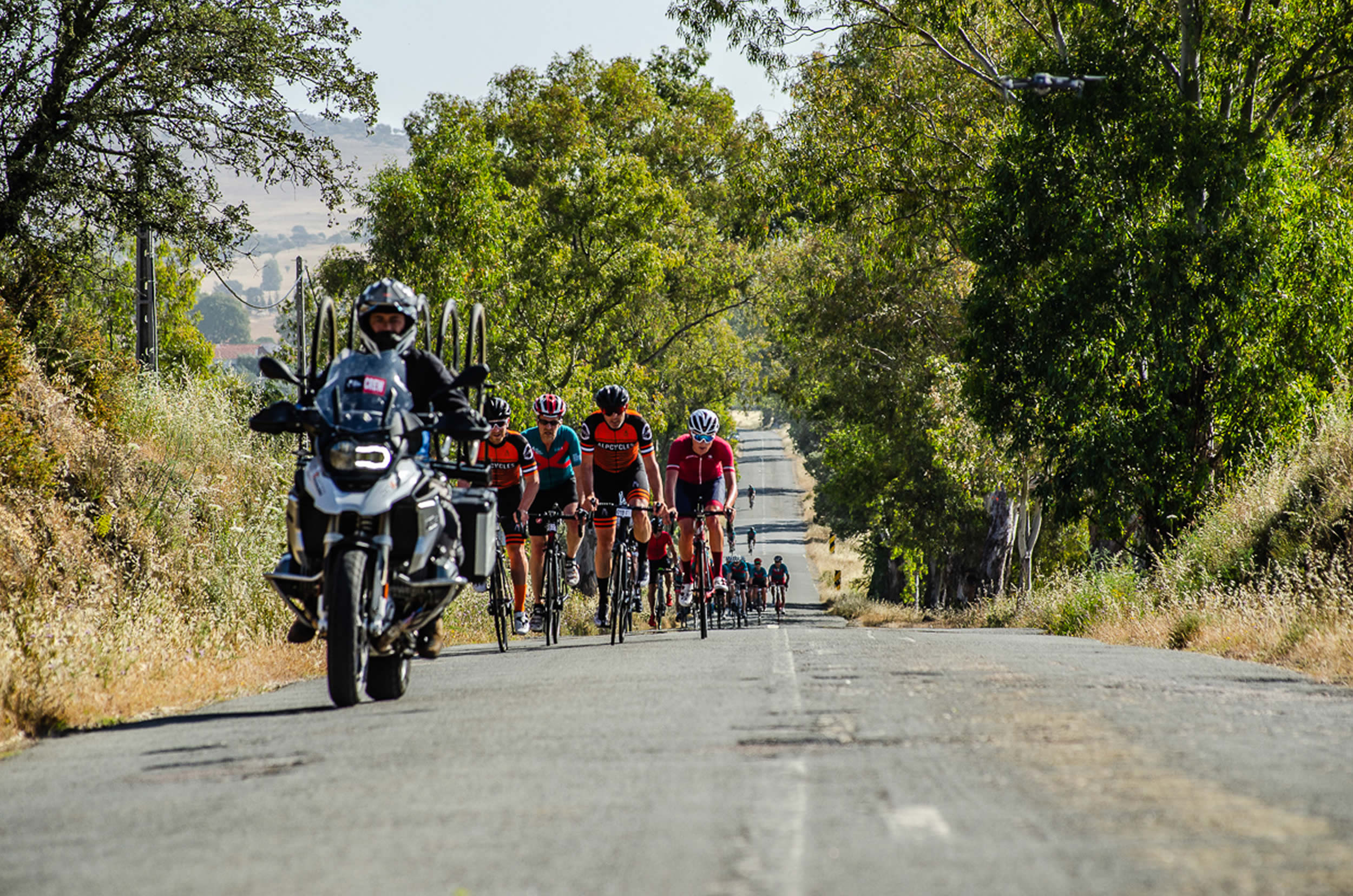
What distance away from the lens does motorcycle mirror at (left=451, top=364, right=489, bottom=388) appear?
8344mm

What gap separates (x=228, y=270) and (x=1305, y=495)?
15180 millimetres

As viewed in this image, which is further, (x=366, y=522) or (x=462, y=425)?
(x=462, y=425)

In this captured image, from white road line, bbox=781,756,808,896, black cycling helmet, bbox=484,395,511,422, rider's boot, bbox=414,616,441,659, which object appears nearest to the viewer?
white road line, bbox=781,756,808,896

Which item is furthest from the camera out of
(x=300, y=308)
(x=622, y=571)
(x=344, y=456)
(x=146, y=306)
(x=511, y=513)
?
(x=300, y=308)

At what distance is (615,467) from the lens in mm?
14391

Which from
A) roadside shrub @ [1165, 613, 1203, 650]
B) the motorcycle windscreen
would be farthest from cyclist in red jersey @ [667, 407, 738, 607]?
the motorcycle windscreen

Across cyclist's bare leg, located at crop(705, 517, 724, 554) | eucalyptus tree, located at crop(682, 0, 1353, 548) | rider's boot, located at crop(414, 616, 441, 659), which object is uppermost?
eucalyptus tree, located at crop(682, 0, 1353, 548)

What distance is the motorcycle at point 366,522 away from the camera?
298 inches

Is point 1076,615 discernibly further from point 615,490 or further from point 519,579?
point 519,579

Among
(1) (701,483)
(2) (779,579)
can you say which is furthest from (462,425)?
(2) (779,579)

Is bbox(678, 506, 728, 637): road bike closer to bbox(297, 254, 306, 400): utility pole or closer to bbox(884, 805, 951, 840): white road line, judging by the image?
bbox(884, 805, 951, 840): white road line

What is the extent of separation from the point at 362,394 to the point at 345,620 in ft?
4.27

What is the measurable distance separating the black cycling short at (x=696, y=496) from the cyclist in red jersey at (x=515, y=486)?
1739 mm

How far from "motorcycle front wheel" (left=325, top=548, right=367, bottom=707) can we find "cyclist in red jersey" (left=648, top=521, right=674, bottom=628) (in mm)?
7972
